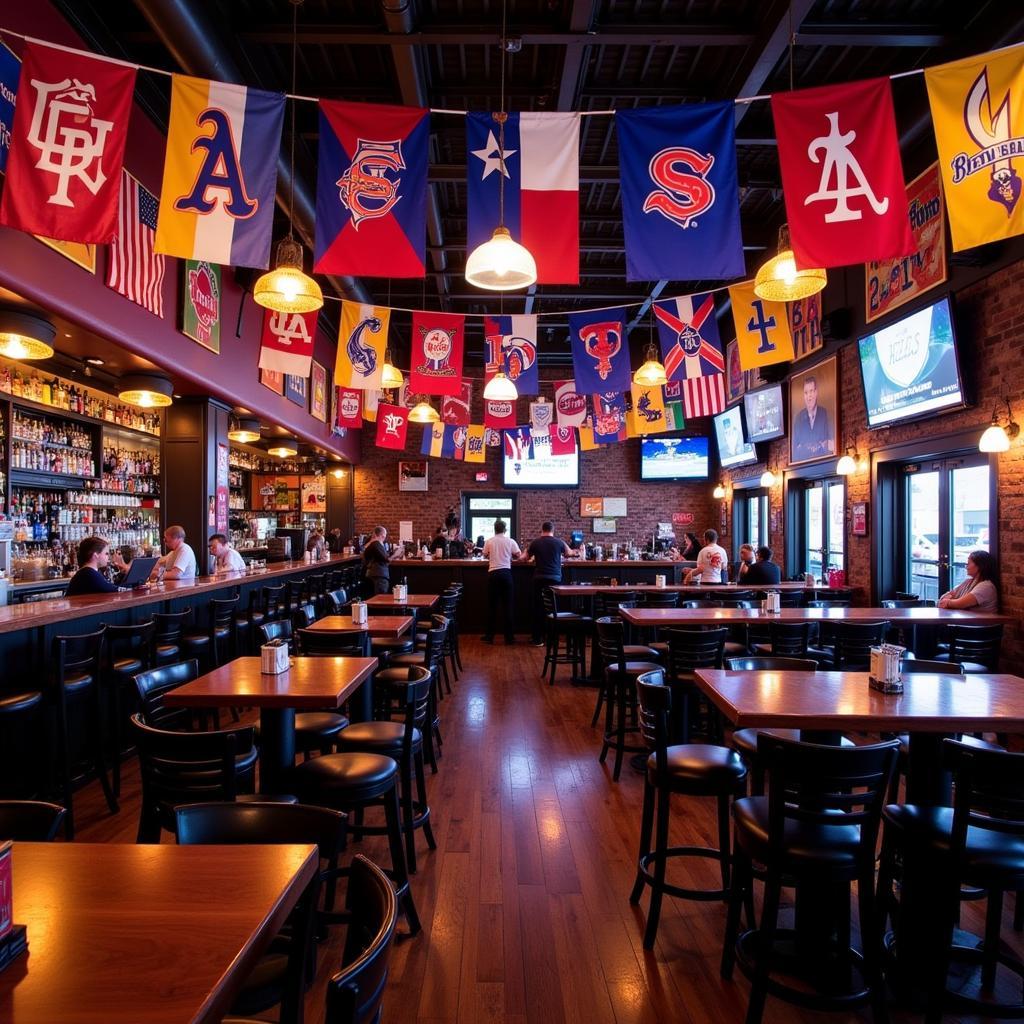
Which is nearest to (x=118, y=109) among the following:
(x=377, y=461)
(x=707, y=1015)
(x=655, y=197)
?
(x=655, y=197)

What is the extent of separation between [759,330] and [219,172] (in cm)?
555

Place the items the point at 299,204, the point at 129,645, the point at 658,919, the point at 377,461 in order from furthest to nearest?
the point at 377,461, the point at 299,204, the point at 129,645, the point at 658,919

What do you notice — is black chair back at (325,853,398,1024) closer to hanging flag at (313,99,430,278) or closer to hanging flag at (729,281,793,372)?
hanging flag at (313,99,430,278)

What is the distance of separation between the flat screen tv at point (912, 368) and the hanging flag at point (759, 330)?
1.13m

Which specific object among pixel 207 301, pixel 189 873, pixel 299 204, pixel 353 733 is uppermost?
pixel 299 204

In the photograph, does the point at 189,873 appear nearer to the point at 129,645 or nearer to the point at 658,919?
the point at 658,919

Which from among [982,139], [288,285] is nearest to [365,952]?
[288,285]

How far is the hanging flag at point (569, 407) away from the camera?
416 inches

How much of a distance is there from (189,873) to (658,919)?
207 cm

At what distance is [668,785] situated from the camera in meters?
2.93

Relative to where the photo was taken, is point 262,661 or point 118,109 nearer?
point 262,661

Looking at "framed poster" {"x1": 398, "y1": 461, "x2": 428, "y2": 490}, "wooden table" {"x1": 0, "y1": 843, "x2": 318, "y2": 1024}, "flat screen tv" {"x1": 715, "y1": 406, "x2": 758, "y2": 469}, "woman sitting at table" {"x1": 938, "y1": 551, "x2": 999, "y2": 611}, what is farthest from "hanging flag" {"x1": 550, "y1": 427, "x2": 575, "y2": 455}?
"wooden table" {"x1": 0, "y1": 843, "x2": 318, "y2": 1024}

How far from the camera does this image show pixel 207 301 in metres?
7.27

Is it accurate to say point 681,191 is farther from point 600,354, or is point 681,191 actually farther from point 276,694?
point 600,354
